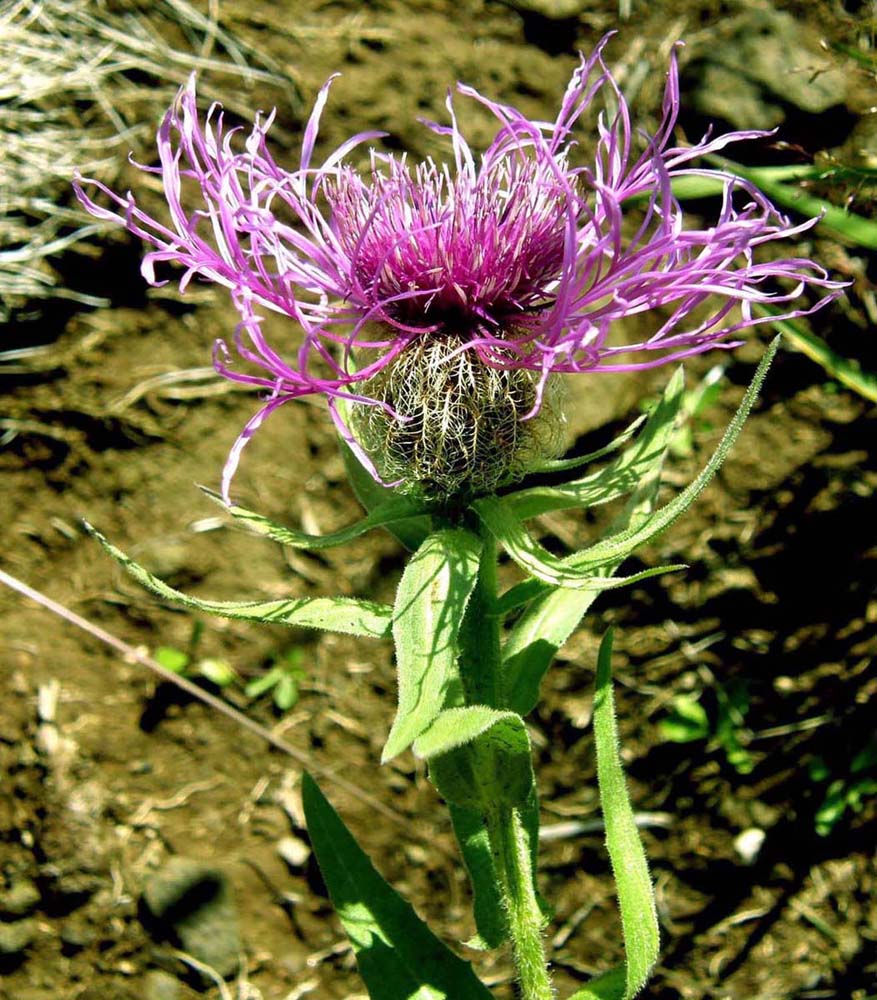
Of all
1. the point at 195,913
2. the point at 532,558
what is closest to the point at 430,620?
the point at 532,558

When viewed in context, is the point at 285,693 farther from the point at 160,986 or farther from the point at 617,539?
the point at 617,539

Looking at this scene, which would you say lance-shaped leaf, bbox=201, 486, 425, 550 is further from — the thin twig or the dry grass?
the dry grass

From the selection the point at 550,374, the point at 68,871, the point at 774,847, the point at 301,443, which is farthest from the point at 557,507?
the point at 68,871

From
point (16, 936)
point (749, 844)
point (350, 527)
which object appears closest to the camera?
point (350, 527)

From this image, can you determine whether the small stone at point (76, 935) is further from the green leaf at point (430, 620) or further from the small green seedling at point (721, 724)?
the green leaf at point (430, 620)

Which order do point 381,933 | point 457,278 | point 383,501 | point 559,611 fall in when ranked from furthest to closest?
1. point 381,933
2. point 559,611
3. point 383,501
4. point 457,278

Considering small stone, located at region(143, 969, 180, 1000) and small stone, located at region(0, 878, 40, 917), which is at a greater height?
small stone, located at region(0, 878, 40, 917)

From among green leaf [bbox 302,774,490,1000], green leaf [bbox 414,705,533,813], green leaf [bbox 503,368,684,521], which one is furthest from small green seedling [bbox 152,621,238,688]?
green leaf [bbox 503,368,684,521]
